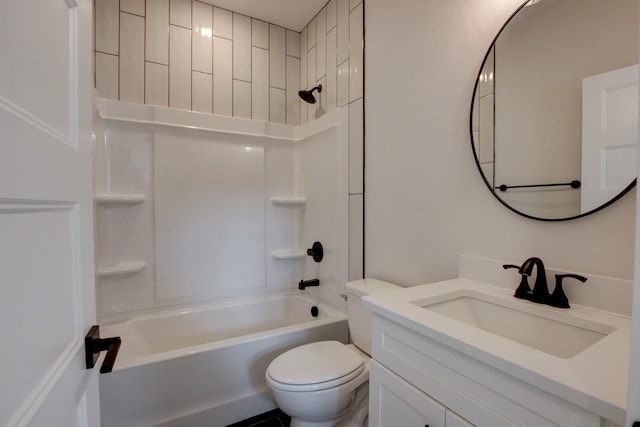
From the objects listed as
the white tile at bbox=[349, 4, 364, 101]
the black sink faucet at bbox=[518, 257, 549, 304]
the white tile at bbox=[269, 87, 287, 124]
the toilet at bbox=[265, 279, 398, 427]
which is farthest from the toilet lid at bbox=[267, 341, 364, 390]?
the white tile at bbox=[269, 87, 287, 124]

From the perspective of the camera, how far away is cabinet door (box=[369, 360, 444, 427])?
2.60 ft

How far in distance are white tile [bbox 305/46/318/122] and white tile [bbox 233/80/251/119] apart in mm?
488

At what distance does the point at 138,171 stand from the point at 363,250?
1.58 m

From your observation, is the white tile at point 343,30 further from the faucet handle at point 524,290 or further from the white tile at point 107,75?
the faucet handle at point 524,290

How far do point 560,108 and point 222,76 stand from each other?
2138 mm

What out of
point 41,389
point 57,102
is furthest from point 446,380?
point 57,102

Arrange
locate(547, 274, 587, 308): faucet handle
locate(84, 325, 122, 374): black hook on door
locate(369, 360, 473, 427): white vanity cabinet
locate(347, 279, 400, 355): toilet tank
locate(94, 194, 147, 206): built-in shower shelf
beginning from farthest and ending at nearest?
1. locate(94, 194, 147, 206): built-in shower shelf
2. locate(347, 279, 400, 355): toilet tank
3. locate(547, 274, 587, 308): faucet handle
4. locate(369, 360, 473, 427): white vanity cabinet
5. locate(84, 325, 122, 374): black hook on door

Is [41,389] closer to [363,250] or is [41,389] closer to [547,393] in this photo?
[547,393]

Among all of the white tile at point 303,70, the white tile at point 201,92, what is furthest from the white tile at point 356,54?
the white tile at point 201,92

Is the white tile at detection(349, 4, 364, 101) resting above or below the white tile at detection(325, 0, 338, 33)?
below

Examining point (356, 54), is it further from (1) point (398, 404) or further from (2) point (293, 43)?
(1) point (398, 404)

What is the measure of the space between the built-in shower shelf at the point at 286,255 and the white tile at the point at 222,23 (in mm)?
1724

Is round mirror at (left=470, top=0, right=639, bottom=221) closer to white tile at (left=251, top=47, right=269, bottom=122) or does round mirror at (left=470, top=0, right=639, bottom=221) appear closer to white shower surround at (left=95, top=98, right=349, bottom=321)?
white shower surround at (left=95, top=98, right=349, bottom=321)

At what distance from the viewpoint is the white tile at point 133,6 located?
1.93 meters
